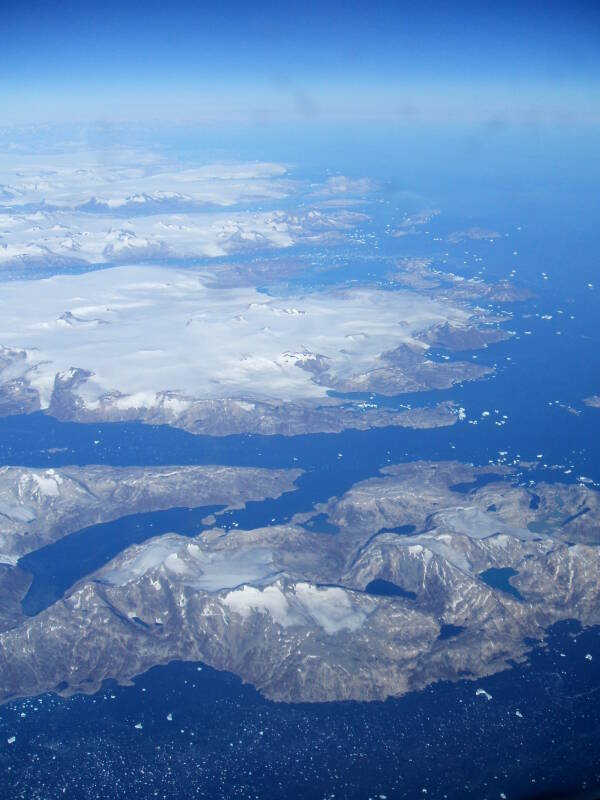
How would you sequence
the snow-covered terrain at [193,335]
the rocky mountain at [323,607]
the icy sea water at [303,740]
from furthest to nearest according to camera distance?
the snow-covered terrain at [193,335] < the rocky mountain at [323,607] < the icy sea water at [303,740]

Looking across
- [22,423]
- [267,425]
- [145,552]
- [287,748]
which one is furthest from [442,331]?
[287,748]

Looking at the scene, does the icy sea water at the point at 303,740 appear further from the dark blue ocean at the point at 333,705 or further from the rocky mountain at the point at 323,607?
the rocky mountain at the point at 323,607

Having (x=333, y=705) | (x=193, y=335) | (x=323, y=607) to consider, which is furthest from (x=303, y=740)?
(x=193, y=335)

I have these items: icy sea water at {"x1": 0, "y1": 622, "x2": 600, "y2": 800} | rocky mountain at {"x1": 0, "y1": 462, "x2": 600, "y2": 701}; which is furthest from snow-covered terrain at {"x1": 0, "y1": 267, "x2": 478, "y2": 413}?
icy sea water at {"x1": 0, "y1": 622, "x2": 600, "y2": 800}

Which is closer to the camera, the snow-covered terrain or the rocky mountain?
the rocky mountain

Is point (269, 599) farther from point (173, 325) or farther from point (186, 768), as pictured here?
point (173, 325)

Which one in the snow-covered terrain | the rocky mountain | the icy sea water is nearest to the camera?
the icy sea water

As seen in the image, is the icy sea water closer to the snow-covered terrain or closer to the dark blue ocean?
the dark blue ocean

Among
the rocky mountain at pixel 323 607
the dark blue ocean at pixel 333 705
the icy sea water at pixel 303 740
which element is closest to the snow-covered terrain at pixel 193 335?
the dark blue ocean at pixel 333 705

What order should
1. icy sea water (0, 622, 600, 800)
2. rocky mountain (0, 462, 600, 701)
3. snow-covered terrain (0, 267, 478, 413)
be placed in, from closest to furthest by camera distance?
icy sea water (0, 622, 600, 800), rocky mountain (0, 462, 600, 701), snow-covered terrain (0, 267, 478, 413)

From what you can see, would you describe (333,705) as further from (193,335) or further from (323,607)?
(193,335)

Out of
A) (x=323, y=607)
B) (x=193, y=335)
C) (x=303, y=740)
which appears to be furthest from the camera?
(x=193, y=335)

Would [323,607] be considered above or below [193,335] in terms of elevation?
below
